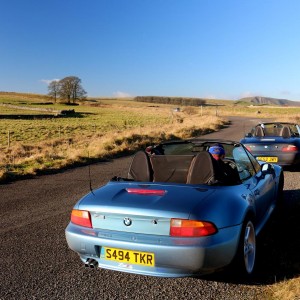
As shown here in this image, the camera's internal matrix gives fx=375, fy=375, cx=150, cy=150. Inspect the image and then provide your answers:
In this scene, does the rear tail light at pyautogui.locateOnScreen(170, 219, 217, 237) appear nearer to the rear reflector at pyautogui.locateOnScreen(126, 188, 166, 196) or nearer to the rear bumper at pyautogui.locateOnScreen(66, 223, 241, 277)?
the rear bumper at pyautogui.locateOnScreen(66, 223, 241, 277)

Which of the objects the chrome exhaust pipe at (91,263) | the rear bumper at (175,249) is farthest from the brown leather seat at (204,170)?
the chrome exhaust pipe at (91,263)

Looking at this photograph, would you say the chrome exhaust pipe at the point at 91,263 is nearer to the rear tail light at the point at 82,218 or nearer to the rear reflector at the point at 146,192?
the rear tail light at the point at 82,218

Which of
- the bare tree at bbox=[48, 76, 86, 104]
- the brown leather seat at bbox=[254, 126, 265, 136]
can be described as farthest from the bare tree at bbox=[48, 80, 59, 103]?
the brown leather seat at bbox=[254, 126, 265, 136]

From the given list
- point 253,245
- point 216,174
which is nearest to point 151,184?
point 216,174

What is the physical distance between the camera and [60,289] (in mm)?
3520

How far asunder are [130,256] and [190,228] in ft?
1.94

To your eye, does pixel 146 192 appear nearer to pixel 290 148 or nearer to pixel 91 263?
pixel 91 263

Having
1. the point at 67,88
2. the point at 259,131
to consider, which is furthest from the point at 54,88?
the point at 259,131

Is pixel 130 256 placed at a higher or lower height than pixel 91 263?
higher

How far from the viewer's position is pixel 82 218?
3.59m

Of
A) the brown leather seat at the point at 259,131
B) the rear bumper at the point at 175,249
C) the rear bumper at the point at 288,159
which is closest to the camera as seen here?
the rear bumper at the point at 175,249

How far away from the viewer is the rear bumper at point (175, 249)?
3.07 meters

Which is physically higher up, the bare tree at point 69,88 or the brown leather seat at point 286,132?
the bare tree at point 69,88

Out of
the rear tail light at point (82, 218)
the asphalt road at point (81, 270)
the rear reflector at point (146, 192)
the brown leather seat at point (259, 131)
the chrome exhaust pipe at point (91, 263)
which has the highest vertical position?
the brown leather seat at point (259, 131)
